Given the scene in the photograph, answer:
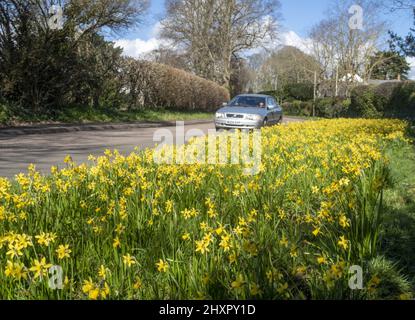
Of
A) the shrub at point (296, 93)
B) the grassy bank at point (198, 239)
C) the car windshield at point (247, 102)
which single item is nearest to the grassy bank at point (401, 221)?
the grassy bank at point (198, 239)

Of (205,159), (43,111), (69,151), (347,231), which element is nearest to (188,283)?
(347,231)

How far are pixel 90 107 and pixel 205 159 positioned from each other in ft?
47.1

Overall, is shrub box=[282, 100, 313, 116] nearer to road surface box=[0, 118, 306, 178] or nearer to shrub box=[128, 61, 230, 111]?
shrub box=[128, 61, 230, 111]

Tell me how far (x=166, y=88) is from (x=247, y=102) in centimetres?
1078

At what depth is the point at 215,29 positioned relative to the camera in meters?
44.5

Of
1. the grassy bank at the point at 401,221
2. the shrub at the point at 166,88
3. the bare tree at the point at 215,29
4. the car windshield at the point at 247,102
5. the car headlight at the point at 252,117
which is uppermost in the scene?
the bare tree at the point at 215,29

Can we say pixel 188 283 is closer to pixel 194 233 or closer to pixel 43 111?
pixel 194 233

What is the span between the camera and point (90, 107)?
1872 cm

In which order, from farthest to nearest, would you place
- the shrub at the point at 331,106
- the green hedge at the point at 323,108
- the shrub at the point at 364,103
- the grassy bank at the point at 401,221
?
the green hedge at the point at 323,108
the shrub at the point at 331,106
the shrub at the point at 364,103
the grassy bank at the point at 401,221

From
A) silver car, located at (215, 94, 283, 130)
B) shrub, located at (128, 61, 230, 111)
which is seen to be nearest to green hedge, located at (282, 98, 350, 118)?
shrub, located at (128, 61, 230, 111)

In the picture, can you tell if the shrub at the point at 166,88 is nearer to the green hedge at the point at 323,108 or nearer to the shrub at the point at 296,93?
the green hedge at the point at 323,108

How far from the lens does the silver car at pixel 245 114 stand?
45.1 feet

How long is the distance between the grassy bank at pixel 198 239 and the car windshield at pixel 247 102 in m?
10.5

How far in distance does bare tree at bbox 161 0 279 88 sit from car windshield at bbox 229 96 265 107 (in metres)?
29.6
